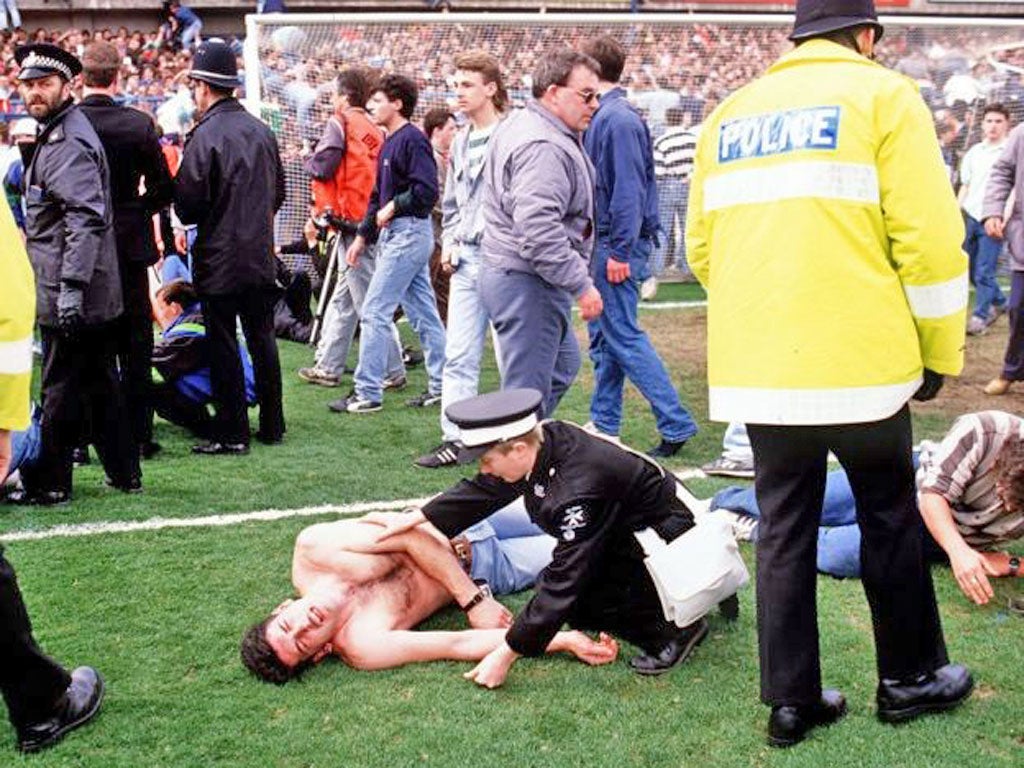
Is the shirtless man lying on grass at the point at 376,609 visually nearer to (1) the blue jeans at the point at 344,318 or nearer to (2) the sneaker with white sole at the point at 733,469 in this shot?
(2) the sneaker with white sole at the point at 733,469

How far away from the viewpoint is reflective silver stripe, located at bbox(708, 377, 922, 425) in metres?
3.05

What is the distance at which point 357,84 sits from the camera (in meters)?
7.87

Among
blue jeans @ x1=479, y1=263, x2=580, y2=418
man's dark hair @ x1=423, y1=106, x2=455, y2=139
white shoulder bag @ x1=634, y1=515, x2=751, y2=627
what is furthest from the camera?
man's dark hair @ x1=423, y1=106, x2=455, y2=139

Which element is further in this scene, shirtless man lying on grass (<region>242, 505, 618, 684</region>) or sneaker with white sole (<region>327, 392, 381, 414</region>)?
sneaker with white sole (<region>327, 392, 381, 414</region>)

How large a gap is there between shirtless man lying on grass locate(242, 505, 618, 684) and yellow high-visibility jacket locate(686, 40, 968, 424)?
1310mm

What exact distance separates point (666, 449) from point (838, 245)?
3.24 metres

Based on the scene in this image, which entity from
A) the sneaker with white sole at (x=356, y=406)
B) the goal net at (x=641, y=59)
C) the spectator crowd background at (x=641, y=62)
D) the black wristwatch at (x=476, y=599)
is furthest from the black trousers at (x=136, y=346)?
the spectator crowd background at (x=641, y=62)

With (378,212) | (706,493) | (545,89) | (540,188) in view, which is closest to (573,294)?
(540,188)

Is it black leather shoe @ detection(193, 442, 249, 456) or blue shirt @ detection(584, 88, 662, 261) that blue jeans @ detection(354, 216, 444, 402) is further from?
blue shirt @ detection(584, 88, 662, 261)

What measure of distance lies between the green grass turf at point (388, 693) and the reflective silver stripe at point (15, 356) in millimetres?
1110

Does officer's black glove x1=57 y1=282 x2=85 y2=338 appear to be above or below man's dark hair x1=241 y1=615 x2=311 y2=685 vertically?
above

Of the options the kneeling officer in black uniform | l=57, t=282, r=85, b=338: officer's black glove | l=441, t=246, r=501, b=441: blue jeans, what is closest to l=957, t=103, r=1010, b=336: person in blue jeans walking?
l=441, t=246, r=501, b=441: blue jeans

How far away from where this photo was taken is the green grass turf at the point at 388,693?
333cm

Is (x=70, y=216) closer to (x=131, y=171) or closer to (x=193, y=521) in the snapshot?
(x=131, y=171)
